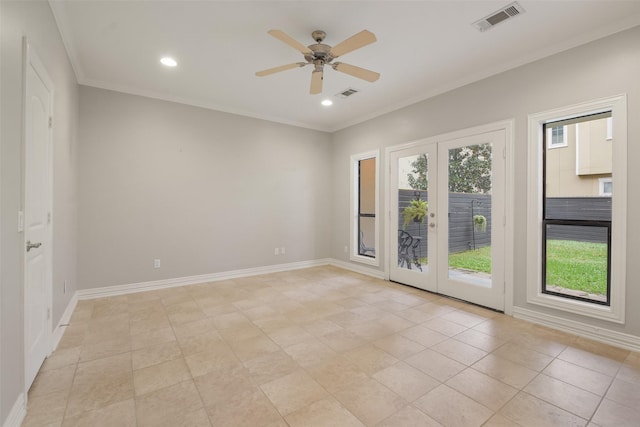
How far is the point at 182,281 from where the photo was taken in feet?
15.0

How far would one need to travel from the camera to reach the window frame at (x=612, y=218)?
105 inches

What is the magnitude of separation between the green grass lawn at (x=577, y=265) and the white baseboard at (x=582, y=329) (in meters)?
0.36

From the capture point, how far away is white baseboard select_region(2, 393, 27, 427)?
5.07ft

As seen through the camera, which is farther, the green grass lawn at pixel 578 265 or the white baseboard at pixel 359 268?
the white baseboard at pixel 359 268

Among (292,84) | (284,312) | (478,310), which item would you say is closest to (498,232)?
(478,310)

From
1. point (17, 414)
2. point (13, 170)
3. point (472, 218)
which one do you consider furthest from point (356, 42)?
point (17, 414)

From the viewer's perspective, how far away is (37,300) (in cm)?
221

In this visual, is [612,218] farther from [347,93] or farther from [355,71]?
[347,93]

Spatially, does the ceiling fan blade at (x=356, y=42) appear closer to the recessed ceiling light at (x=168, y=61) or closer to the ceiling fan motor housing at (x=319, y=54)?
the ceiling fan motor housing at (x=319, y=54)

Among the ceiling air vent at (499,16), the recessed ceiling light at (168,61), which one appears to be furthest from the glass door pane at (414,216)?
the recessed ceiling light at (168,61)

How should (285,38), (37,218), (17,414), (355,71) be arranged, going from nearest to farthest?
(17,414), (37,218), (285,38), (355,71)

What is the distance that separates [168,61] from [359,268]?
438 cm

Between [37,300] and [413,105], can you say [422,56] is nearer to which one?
[413,105]

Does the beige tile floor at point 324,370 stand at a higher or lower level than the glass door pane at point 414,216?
lower
